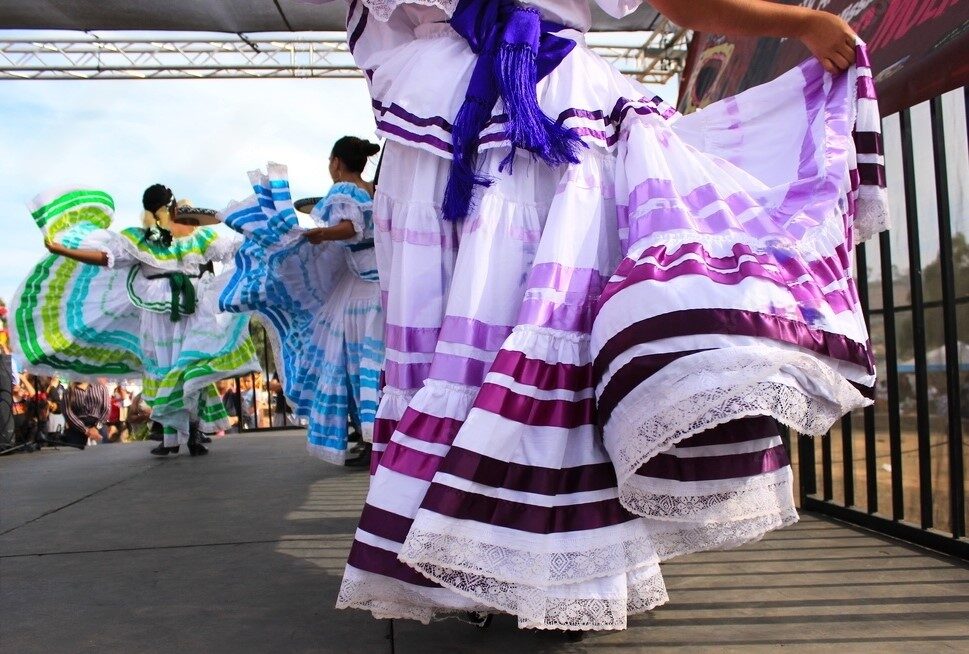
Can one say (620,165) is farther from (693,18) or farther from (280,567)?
(280,567)

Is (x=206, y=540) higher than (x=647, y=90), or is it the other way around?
(x=647, y=90)

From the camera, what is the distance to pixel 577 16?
1723 mm

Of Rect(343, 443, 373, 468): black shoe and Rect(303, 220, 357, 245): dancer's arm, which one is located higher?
Rect(303, 220, 357, 245): dancer's arm

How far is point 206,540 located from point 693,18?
2.18m

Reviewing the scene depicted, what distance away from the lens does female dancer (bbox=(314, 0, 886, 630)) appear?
1.27 m

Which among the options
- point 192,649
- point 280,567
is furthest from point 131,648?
point 280,567

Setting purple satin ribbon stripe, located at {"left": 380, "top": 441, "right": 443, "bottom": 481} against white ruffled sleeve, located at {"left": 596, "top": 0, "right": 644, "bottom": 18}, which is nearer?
purple satin ribbon stripe, located at {"left": 380, "top": 441, "right": 443, "bottom": 481}

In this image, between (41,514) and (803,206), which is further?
(41,514)

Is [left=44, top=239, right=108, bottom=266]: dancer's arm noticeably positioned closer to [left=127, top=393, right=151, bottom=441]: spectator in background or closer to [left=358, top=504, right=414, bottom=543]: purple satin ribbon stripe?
[left=358, top=504, right=414, bottom=543]: purple satin ribbon stripe

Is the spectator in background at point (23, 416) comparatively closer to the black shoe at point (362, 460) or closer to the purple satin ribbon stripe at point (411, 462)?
the black shoe at point (362, 460)

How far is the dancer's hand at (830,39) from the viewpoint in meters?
1.63

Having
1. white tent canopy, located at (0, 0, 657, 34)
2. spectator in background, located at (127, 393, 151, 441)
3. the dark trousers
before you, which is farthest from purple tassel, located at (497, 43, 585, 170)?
spectator in background, located at (127, 393, 151, 441)

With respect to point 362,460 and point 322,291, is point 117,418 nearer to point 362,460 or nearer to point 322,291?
point 362,460

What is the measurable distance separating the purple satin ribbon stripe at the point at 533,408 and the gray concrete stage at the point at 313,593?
49 centimetres
